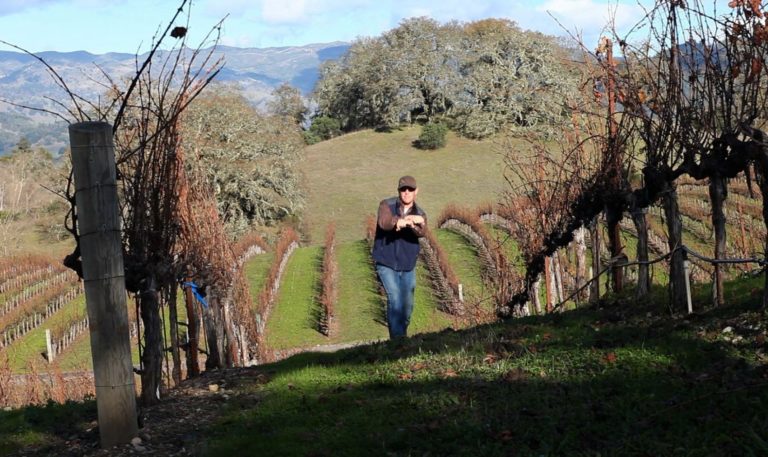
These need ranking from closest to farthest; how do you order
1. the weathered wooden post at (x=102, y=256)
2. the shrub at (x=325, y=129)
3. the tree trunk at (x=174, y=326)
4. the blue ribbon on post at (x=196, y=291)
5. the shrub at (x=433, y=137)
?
1. the weathered wooden post at (x=102, y=256)
2. the tree trunk at (x=174, y=326)
3. the blue ribbon on post at (x=196, y=291)
4. the shrub at (x=433, y=137)
5. the shrub at (x=325, y=129)

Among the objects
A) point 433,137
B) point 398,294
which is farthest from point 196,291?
point 433,137

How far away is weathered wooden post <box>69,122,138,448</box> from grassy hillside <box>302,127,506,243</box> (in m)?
32.3

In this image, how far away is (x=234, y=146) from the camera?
3762cm

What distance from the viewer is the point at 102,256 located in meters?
4.50

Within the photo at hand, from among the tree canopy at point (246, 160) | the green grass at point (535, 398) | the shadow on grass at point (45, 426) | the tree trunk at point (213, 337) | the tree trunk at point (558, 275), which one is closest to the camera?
the green grass at point (535, 398)

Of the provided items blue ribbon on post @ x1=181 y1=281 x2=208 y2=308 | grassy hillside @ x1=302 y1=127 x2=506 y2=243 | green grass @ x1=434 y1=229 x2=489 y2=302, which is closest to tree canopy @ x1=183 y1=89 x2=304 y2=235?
grassy hillside @ x1=302 y1=127 x2=506 y2=243

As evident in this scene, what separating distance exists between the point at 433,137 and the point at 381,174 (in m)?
5.68

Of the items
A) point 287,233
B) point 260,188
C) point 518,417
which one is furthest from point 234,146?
point 518,417

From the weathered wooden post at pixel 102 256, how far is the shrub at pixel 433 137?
157ft

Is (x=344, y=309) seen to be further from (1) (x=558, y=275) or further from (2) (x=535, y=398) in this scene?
(2) (x=535, y=398)

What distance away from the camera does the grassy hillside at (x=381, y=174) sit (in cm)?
4172

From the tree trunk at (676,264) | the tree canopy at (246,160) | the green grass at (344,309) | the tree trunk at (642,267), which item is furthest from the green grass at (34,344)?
the tree trunk at (676,264)

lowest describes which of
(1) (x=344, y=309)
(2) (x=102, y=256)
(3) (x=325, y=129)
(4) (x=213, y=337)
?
(1) (x=344, y=309)

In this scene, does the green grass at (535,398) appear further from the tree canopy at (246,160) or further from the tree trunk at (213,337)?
the tree canopy at (246,160)
